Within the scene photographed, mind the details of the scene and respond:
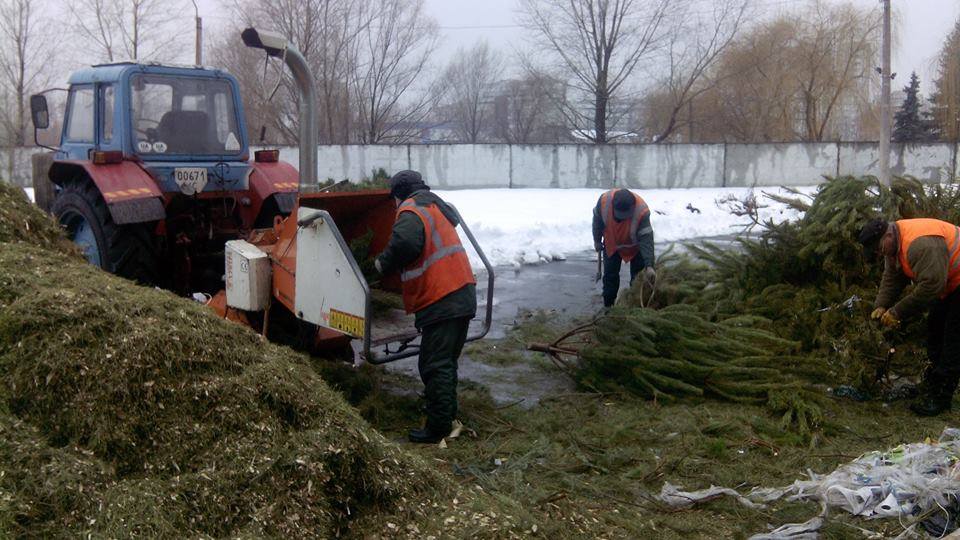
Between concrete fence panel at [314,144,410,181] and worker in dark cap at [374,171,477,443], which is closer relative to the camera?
worker in dark cap at [374,171,477,443]

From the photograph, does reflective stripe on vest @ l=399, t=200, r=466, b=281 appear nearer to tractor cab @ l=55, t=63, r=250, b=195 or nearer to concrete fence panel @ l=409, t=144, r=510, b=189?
tractor cab @ l=55, t=63, r=250, b=195

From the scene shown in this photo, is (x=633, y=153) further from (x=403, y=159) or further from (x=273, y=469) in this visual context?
(x=273, y=469)

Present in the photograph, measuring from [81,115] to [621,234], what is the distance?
5071mm

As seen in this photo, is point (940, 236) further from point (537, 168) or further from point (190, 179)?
point (537, 168)

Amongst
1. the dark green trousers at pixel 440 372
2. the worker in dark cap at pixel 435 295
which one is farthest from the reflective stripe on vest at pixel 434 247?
the dark green trousers at pixel 440 372

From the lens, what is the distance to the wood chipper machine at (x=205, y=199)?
5.91 meters

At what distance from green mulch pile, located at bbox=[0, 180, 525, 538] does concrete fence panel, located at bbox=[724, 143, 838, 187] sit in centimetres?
2501

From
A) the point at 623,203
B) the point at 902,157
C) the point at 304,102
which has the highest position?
the point at 902,157

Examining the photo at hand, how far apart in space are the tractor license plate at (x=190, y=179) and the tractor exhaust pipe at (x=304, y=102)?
3.16 feet

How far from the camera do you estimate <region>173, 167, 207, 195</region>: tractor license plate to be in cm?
682

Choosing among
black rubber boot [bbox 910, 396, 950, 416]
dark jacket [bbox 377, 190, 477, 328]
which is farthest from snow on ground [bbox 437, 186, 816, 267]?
dark jacket [bbox 377, 190, 477, 328]

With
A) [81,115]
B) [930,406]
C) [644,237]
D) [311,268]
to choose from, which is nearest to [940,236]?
[930,406]

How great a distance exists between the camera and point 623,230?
845 centimetres

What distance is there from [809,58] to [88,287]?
116 ft
